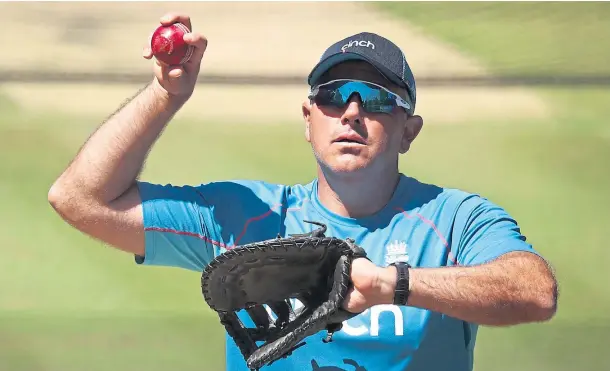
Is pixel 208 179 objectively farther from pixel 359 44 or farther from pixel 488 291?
pixel 488 291

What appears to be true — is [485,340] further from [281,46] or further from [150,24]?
[150,24]

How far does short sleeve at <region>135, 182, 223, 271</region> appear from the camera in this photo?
2.78m

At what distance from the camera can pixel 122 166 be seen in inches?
109

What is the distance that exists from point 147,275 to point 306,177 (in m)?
1.04

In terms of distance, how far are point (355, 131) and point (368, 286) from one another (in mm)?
654

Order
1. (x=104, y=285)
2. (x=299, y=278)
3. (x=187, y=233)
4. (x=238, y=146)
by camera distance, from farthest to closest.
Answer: (x=238, y=146)
(x=104, y=285)
(x=187, y=233)
(x=299, y=278)

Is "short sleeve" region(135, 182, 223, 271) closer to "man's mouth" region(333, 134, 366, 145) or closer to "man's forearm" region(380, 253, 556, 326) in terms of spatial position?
"man's mouth" region(333, 134, 366, 145)

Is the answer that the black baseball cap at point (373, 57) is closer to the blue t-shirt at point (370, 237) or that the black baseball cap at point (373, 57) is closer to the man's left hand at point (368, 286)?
the blue t-shirt at point (370, 237)

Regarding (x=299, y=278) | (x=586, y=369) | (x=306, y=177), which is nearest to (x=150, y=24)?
(x=306, y=177)

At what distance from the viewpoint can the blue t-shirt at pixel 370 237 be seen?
262 cm

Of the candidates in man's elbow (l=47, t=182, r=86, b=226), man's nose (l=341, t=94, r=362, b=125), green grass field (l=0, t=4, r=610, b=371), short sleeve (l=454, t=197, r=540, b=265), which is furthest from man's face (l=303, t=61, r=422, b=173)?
green grass field (l=0, t=4, r=610, b=371)

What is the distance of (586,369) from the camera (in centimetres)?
479

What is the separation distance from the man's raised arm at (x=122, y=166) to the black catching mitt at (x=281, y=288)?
1.50 ft

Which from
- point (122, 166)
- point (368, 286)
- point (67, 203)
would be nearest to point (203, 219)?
point (122, 166)
